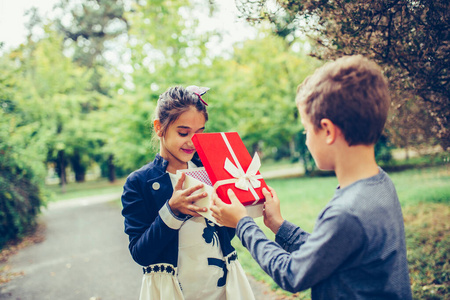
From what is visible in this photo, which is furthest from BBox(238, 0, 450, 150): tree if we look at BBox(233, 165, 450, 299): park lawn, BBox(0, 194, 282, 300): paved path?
BBox(0, 194, 282, 300): paved path

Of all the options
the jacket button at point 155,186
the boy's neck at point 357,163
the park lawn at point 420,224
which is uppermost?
the boy's neck at point 357,163

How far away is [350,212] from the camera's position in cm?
111

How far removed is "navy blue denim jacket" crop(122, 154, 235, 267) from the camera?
1698mm

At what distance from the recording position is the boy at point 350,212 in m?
1.12

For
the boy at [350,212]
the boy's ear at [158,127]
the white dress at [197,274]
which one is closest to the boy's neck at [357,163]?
the boy at [350,212]

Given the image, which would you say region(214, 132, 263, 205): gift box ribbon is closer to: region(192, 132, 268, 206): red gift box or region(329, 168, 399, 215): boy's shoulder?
region(192, 132, 268, 206): red gift box

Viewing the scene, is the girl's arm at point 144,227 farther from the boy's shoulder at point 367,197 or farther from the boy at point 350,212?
the boy's shoulder at point 367,197

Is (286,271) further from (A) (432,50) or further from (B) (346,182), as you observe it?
(A) (432,50)

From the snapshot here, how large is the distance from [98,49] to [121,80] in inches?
706

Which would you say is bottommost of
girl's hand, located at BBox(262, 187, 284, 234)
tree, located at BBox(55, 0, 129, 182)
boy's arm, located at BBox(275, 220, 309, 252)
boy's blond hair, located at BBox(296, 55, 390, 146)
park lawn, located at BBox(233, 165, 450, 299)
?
park lawn, located at BBox(233, 165, 450, 299)

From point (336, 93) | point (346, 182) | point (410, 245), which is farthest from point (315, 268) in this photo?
point (410, 245)

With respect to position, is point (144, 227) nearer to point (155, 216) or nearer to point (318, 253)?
point (155, 216)

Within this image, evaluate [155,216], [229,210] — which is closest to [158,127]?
[155,216]

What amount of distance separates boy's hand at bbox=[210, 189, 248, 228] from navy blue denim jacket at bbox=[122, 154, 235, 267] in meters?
0.27
